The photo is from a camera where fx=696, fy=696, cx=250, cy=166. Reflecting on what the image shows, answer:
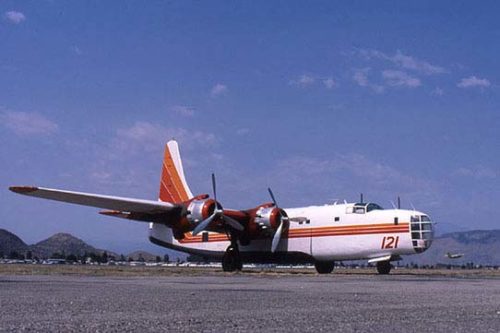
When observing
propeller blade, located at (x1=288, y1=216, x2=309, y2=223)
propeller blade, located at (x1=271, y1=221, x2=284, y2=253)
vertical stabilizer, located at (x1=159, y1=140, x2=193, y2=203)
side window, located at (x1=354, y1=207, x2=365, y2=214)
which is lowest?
propeller blade, located at (x1=271, y1=221, x2=284, y2=253)

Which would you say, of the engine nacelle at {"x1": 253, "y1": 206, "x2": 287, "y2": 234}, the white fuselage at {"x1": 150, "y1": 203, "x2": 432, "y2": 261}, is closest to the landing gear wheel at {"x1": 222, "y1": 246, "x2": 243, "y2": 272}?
the white fuselage at {"x1": 150, "y1": 203, "x2": 432, "y2": 261}

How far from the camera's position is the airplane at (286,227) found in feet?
105

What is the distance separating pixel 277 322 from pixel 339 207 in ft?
88.9

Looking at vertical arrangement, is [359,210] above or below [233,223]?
above

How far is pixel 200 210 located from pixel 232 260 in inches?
187

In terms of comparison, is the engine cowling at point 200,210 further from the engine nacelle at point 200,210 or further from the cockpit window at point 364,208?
A: the cockpit window at point 364,208

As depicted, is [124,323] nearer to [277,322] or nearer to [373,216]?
[277,322]

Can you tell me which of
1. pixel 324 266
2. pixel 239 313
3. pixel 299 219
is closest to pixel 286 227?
pixel 299 219

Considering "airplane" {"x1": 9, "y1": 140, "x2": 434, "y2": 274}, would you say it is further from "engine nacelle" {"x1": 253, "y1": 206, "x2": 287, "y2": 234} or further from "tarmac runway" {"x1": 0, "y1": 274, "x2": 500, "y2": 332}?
"tarmac runway" {"x1": 0, "y1": 274, "x2": 500, "y2": 332}

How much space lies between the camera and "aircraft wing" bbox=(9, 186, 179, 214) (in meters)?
30.5

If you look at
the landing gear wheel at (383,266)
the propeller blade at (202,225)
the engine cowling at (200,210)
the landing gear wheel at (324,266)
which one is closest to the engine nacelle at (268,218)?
the landing gear wheel at (324,266)

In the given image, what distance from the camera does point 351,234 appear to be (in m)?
33.5

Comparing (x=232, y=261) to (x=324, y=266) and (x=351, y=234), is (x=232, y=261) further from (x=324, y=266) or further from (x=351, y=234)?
(x=351, y=234)

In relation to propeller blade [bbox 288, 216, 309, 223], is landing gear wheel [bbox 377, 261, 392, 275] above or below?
below
